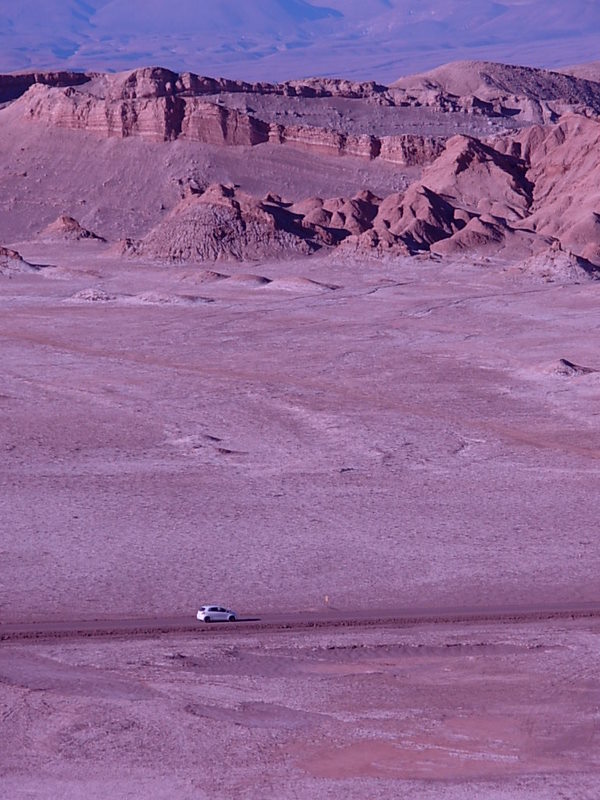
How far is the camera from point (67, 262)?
1625 inches

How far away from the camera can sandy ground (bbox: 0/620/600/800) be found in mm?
9797

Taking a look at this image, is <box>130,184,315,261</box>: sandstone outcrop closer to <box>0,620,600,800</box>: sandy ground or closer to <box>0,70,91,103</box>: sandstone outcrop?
<box>0,70,91,103</box>: sandstone outcrop

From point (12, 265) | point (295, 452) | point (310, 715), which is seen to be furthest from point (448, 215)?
point (310, 715)

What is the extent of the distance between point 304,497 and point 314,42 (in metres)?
170

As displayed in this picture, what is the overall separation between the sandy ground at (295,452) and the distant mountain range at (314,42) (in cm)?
10389

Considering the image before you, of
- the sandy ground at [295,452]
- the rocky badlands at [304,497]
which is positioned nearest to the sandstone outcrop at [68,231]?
the rocky badlands at [304,497]

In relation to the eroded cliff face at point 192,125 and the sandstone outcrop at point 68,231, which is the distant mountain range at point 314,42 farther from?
the sandstone outcrop at point 68,231

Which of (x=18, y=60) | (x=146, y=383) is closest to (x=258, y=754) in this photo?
(x=146, y=383)

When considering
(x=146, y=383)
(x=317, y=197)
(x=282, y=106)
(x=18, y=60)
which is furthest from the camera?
(x=18, y=60)

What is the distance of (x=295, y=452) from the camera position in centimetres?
1941

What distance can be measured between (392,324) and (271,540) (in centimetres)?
1611

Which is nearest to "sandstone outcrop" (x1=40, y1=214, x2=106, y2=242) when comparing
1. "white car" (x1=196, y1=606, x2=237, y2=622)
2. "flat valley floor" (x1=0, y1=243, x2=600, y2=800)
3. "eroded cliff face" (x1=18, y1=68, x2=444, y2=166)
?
"eroded cliff face" (x1=18, y1=68, x2=444, y2=166)

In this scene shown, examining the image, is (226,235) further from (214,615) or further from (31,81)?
(214,615)

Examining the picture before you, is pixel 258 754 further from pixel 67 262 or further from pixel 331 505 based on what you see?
pixel 67 262
